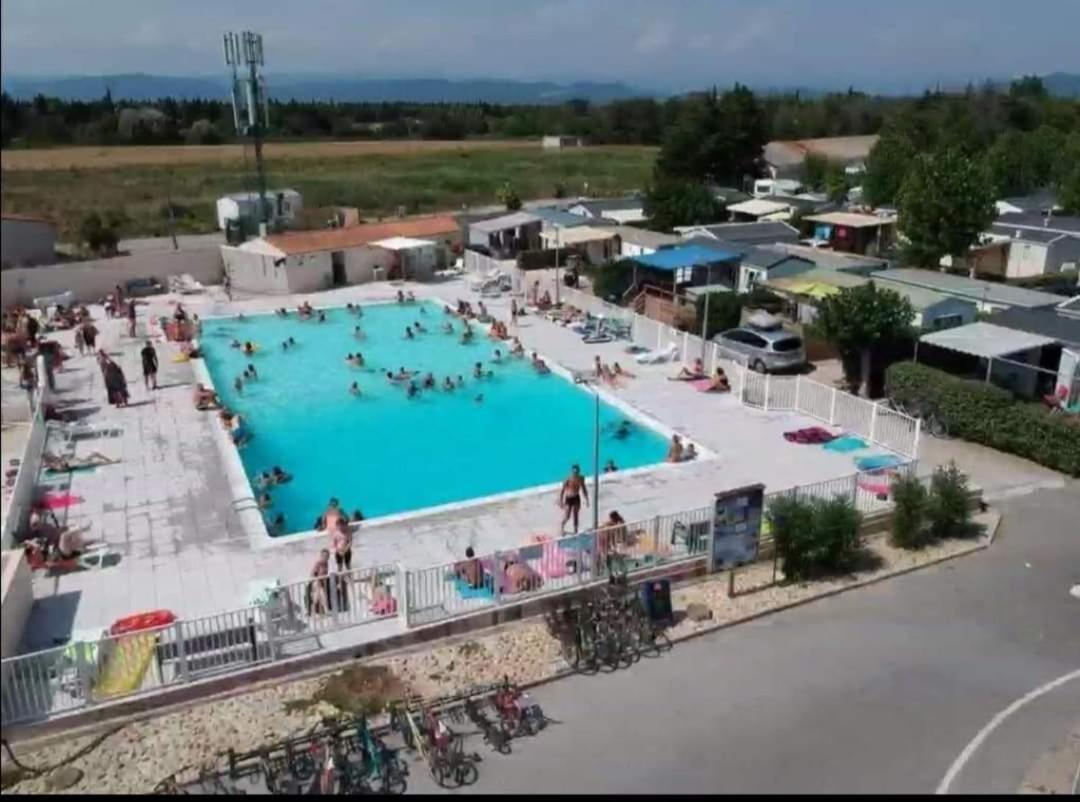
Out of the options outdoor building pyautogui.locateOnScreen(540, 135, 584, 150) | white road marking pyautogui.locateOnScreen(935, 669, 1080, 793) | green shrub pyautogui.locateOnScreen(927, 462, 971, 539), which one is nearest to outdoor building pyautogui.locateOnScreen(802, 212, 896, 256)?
green shrub pyautogui.locateOnScreen(927, 462, 971, 539)

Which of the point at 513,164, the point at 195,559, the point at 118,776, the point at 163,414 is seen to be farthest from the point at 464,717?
the point at 513,164

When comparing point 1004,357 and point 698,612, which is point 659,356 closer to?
point 1004,357

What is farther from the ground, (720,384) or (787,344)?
(787,344)

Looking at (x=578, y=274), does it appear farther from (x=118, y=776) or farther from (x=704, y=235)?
(x=118, y=776)

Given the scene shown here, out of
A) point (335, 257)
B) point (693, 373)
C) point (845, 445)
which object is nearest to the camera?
point (845, 445)

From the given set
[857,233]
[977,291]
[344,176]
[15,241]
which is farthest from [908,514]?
[344,176]

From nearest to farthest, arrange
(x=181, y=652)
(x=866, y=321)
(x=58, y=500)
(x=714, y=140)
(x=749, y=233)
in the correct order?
(x=181, y=652) → (x=58, y=500) → (x=866, y=321) → (x=749, y=233) → (x=714, y=140)

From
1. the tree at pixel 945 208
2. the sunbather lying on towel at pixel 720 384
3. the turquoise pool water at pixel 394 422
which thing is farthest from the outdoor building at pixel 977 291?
the turquoise pool water at pixel 394 422
